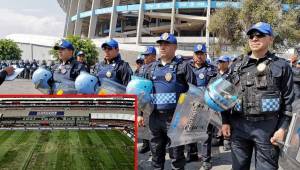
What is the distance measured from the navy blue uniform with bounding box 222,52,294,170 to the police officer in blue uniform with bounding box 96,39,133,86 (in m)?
2.47

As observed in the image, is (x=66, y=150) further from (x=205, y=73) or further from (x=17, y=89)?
(x=17, y=89)

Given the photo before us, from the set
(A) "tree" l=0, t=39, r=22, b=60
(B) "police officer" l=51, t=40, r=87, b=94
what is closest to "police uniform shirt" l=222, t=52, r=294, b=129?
(B) "police officer" l=51, t=40, r=87, b=94

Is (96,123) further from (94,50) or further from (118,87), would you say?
(94,50)

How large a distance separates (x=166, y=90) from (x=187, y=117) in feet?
1.74

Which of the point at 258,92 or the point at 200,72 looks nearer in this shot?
the point at 258,92

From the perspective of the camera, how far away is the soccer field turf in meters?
3.06

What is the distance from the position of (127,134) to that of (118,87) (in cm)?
221

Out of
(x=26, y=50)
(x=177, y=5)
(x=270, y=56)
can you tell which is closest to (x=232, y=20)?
(x=270, y=56)

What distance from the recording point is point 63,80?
226 inches

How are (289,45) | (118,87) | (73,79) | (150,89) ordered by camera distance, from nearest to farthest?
(150,89), (118,87), (73,79), (289,45)

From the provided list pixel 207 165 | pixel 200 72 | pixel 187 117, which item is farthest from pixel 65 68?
pixel 207 165

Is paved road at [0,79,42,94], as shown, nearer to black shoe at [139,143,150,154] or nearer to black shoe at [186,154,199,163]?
black shoe at [139,143,150,154]

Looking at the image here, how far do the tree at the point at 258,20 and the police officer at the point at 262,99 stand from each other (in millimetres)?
18470

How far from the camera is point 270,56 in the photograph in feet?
12.5
